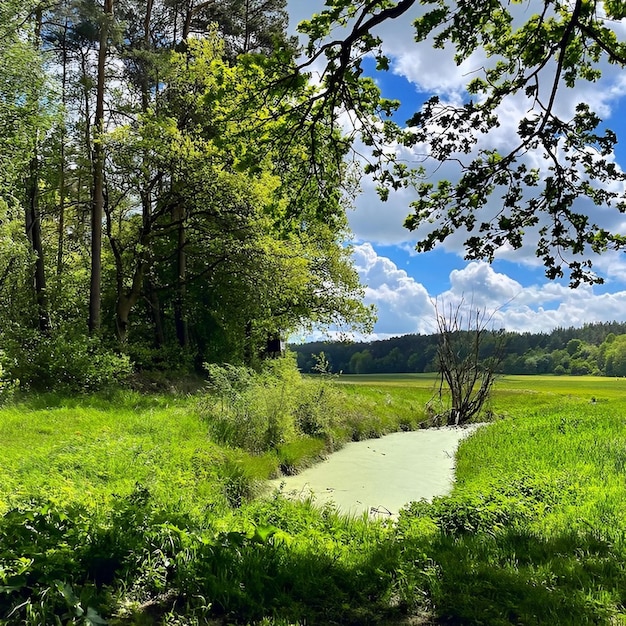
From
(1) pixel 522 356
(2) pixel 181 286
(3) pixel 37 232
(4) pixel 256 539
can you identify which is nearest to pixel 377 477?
(4) pixel 256 539

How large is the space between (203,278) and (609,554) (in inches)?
654

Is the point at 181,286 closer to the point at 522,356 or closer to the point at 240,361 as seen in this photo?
the point at 240,361

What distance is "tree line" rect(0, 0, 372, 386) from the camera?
14266 mm

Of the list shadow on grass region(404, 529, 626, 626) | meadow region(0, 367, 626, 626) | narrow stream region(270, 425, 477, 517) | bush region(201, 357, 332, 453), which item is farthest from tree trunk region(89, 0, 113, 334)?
shadow on grass region(404, 529, 626, 626)

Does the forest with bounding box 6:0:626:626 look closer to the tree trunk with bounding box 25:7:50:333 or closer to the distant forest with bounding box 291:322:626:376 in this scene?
the tree trunk with bounding box 25:7:50:333

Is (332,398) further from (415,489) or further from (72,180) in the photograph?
(72,180)

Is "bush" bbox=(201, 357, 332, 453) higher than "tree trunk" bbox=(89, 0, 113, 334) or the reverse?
the reverse

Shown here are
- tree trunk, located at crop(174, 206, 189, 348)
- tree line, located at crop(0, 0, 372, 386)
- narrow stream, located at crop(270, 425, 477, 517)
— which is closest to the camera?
narrow stream, located at crop(270, 425, 477, 517)

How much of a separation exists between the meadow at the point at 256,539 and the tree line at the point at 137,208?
611 cm

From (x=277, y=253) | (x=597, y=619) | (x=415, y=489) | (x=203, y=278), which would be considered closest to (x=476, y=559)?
(x=597, y=619)

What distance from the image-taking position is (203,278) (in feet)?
A: 63.6

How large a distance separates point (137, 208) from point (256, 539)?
20.7 m

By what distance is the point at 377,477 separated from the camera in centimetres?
1035

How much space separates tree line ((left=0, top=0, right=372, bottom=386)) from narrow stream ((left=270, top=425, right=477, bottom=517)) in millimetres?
6552
